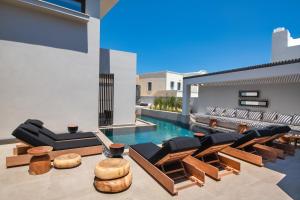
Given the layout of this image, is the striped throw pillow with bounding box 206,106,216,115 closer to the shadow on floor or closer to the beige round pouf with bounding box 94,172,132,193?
the shadow on floor

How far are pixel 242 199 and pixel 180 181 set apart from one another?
1.07 metres

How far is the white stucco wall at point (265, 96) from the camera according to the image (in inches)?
351

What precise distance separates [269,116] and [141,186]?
9582mm

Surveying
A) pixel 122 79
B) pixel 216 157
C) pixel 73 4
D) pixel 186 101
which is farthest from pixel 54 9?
pixel 186 101

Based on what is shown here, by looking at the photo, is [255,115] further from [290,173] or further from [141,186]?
[141,186]

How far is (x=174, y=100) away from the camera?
1619 cm

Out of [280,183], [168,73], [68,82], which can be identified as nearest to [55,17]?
[68,82]

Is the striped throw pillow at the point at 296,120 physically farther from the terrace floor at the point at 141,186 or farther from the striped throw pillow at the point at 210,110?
the terrace floor at the point at 141,186

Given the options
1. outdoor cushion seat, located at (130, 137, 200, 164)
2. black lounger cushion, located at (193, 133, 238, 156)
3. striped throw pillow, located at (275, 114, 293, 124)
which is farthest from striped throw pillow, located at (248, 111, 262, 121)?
outdoor cushion seat, located at (130, 137, 200, 164)

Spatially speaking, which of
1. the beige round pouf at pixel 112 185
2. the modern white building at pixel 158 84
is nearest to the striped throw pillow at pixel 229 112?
the modern white building at pixel 158 84

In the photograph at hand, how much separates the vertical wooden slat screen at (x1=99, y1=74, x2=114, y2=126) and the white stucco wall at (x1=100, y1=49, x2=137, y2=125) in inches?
8.8

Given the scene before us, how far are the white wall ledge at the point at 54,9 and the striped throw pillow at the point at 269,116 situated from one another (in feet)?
35.0

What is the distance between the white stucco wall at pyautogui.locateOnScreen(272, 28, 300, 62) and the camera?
13.8 metres

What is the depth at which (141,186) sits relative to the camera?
303 cm
